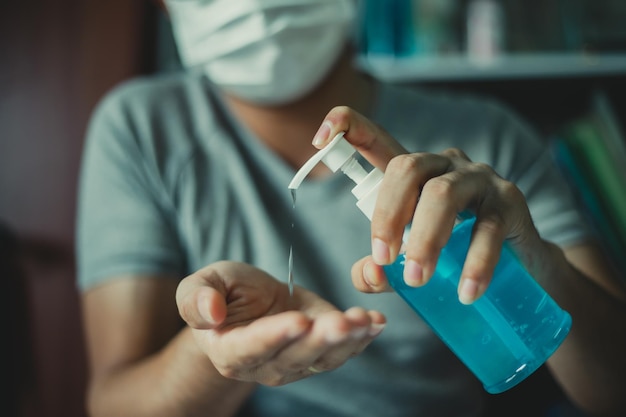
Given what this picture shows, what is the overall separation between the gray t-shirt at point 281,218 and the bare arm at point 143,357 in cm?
3

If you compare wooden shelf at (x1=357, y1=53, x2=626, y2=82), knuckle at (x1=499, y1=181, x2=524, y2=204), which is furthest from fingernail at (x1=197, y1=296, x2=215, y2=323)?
wooden shelf at (x1=357, y1=53, x2=626, y2=82)

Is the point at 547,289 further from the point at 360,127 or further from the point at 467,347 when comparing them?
the point at 360,127

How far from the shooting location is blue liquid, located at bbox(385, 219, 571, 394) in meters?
0.40

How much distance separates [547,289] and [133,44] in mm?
870

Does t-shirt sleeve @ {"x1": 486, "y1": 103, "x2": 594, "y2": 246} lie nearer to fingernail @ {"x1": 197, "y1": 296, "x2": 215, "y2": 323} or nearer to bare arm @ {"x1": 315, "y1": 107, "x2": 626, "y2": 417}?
bare arm @ {"x1": 315, "y1": 107, "x2": 626, "y2": 417}

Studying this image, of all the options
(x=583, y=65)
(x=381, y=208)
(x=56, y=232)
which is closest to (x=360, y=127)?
(x=381, y=208)

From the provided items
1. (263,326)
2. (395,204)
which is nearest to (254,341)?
(263,326)

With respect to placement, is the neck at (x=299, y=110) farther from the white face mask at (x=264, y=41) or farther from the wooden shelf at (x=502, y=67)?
the wooden shelf at (x=502, y=67)

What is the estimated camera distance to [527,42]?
1025 millimetres

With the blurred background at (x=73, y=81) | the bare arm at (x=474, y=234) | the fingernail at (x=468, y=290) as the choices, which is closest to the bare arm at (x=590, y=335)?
the bare arm at (x=474, y=234)

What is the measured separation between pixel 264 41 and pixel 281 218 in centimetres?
20

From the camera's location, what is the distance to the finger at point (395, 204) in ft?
1.20

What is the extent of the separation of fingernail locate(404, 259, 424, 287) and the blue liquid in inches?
1.0

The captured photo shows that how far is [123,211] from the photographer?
69cm
